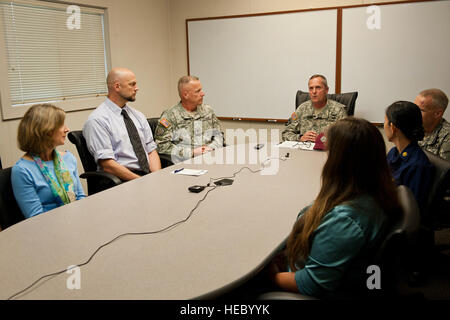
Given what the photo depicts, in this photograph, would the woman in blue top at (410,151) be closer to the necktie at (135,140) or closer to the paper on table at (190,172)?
the paper on table at (190,172)

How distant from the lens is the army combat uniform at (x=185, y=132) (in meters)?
3.30

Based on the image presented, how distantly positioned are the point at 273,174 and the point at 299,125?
1.43 meters

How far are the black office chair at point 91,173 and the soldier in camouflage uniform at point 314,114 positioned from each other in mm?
1716

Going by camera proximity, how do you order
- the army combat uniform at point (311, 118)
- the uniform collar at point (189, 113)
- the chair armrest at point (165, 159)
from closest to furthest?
the chair armrest at point (165, 159)
the uniform collar at point (189, 113)
the army combat uniform at point (311, 118)

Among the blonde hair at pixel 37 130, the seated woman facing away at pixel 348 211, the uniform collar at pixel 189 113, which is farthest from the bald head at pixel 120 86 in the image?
the seated woman facing away at pixel 348 211

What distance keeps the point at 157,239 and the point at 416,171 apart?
1341 millimetres

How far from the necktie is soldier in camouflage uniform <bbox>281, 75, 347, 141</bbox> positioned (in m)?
1.36

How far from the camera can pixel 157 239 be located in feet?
4.85

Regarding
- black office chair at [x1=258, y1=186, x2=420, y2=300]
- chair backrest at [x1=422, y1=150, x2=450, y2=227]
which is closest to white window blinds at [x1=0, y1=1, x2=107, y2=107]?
black office chair at [x1=258, y1=186, x2=420, y2=300]

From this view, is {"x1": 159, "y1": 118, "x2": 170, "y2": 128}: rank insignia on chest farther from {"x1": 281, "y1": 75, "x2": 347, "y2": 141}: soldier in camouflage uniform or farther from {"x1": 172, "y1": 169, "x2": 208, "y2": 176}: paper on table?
{"x1": 281, "y1": 75, "x2": 347, "y2": 141}: soldier in camouflage uniform

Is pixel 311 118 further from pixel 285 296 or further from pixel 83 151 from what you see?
pixel 285 296
